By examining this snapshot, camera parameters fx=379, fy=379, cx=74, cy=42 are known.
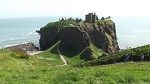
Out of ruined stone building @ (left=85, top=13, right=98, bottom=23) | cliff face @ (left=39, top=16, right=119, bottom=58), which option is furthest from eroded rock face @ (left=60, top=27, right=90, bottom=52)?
ruined stone building @ (left=85, top=13, right=98, bottom=23)

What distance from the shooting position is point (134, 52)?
43906 mm

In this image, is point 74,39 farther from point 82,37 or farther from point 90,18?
point 90,18

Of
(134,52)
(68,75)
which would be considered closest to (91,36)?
(134,52)

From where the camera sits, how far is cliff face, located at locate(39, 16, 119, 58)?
13650cm

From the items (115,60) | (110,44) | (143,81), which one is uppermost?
(143,81)

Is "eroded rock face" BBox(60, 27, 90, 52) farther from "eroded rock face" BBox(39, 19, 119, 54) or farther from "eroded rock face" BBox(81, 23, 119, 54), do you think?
"eroded rock face" BBox(81, 23, 119, 54)

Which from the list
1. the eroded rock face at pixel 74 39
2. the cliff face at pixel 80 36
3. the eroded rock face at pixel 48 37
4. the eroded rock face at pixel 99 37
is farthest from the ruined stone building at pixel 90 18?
the eroded rock face at pixel 74 39

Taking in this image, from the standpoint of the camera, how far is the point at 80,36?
136500 mm

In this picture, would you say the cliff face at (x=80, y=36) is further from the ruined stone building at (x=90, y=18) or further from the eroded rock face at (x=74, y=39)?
the ruined stone building at (x=90, y=18)

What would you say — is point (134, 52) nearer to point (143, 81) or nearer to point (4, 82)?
point (143, 81)

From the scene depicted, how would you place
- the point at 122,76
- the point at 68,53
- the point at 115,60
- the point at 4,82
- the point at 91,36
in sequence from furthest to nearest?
the point at 91,36
the point at 68,53
the point at 115,60
the point at 122,76
the point at 4,82

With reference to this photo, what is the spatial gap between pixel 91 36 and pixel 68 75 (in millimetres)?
125144

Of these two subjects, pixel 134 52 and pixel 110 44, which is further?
pixel 110 44

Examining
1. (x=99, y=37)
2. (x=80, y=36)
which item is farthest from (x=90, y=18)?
(x=80, y=36)
